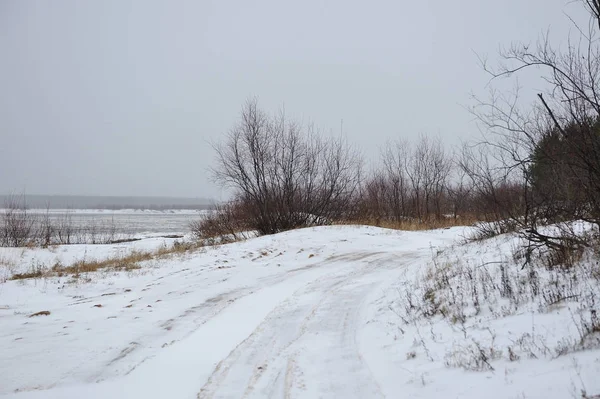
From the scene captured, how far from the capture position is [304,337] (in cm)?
541

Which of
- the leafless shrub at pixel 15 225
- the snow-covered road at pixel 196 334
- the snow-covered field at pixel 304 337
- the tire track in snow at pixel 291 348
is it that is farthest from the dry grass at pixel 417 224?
the leafless shrub at pixel 15 225

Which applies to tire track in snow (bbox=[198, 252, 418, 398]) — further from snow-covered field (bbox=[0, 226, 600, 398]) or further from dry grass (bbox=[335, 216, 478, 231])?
dry grass (bbox=[335, 216, 478, 231])

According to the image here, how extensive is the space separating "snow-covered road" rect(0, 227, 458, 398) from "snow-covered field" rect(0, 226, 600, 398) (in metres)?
Answer: 0.02

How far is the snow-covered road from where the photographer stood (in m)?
3.90

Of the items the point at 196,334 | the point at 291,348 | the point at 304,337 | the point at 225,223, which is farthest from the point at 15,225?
the point at 291,348

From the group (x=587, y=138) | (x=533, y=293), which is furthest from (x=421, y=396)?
(x=587, y=138)

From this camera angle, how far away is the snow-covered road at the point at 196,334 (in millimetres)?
3902

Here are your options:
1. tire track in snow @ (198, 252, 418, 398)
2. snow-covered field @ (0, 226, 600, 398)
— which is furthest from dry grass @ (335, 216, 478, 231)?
tire track in snow @ (198, 252, 418, 398)

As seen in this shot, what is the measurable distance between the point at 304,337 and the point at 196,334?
5.31 feet

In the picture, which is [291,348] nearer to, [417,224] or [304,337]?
[304,337]

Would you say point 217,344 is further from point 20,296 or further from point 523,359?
point 20,296

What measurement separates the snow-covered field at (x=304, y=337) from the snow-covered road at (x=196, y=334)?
2cm

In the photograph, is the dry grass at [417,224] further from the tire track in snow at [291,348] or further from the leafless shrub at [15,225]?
the leafless shrub at [15,225]

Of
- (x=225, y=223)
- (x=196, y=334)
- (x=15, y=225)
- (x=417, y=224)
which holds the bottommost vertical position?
(x=196, y=334)
